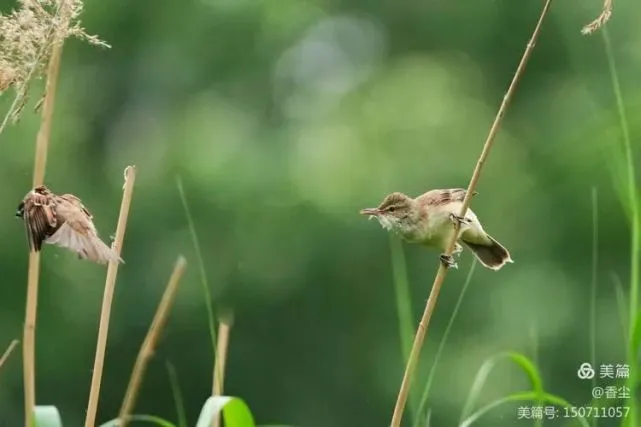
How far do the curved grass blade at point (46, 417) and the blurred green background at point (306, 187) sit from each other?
7.69 ft

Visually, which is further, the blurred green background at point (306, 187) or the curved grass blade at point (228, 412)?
the blurred green background at point (306, 187)

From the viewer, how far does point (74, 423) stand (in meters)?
3.35

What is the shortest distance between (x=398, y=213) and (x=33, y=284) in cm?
46

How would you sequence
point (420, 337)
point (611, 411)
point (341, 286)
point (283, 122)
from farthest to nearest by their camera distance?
point (283, 122), point (341, 286), point (611, 411), point (420, 337)

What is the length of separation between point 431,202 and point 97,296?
278 centimetres

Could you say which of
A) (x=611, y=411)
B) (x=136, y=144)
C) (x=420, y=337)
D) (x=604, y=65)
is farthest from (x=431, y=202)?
(x=136, y=144)

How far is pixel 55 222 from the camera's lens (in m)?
0.67

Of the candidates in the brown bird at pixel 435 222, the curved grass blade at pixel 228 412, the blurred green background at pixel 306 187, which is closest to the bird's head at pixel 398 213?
the brown bird at pixel 435 222

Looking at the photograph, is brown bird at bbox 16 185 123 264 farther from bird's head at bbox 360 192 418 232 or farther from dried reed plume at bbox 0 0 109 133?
bird's head at bbox 360 192 418 232

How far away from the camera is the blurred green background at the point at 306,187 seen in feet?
10.9

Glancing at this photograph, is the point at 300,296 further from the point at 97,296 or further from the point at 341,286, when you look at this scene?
the point at 97,296

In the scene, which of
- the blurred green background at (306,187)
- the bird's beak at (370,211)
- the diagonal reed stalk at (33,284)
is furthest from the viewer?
A: the blurred green background at (306,187)

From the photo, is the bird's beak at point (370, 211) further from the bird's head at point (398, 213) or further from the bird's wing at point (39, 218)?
the bird's wing at point (39, 218)

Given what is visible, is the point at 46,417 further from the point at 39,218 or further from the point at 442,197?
the point at 442,197
